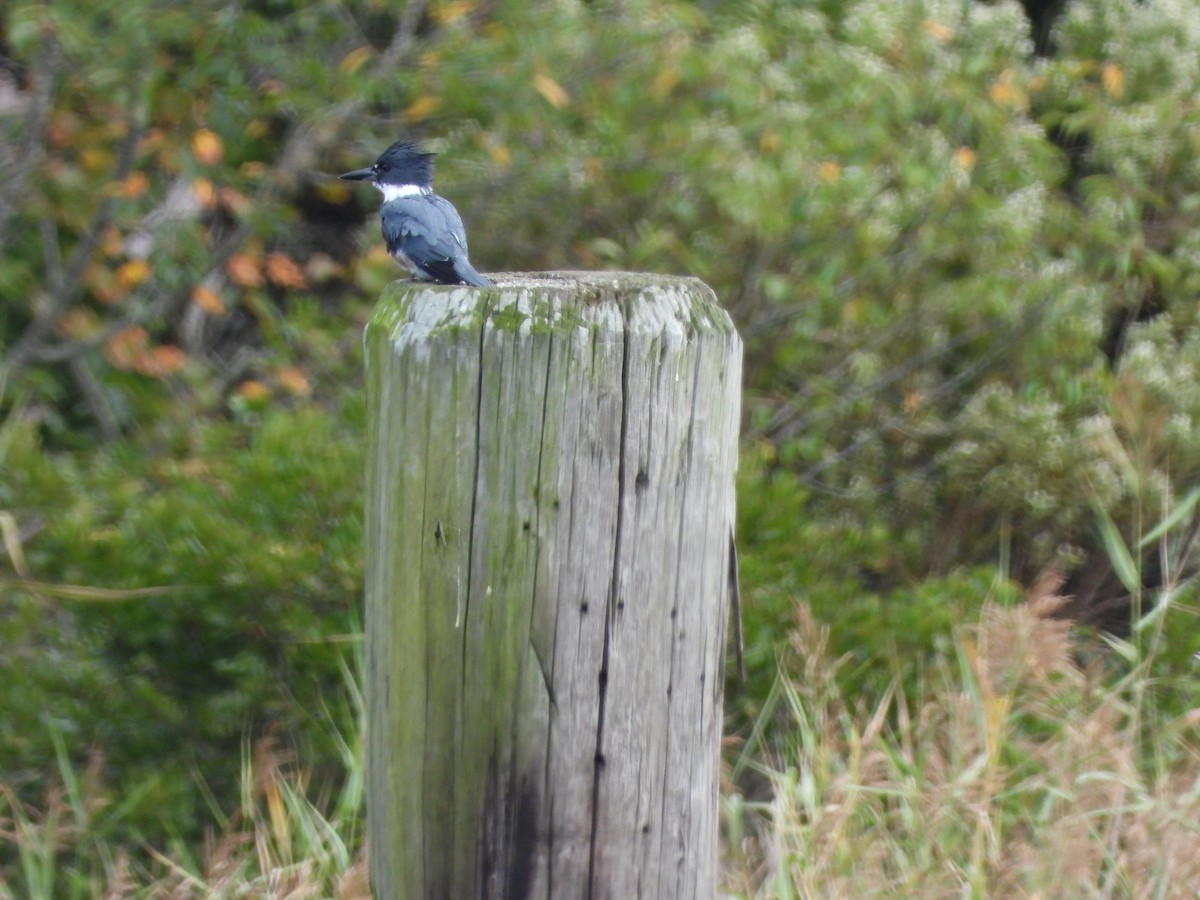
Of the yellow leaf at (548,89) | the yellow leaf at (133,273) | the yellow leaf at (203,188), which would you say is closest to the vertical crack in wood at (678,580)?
the yellow leaf at (548,89)

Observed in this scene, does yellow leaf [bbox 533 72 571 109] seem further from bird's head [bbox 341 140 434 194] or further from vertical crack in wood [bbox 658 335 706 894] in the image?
vertical crack in wood [bbox 658 335 706 894]

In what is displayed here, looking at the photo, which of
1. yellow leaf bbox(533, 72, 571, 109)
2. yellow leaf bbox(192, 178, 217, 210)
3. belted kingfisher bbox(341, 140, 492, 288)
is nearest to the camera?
belted kingfisher bbox(341, 140, 492, 288)

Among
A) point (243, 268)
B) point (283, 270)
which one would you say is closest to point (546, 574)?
point (243, 268)

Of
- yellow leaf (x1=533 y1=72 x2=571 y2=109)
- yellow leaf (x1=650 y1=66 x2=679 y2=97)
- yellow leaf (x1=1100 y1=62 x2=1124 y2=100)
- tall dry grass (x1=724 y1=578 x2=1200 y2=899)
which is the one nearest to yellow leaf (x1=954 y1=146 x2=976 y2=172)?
yellow leaf (x1=1100 y1=62 x2=1124 y2=100)

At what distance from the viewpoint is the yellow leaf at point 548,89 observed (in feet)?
16.1

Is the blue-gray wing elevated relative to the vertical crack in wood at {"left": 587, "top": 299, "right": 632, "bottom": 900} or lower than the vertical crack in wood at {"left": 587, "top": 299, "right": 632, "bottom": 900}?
elevated

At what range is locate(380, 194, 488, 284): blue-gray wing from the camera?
10.1 ft

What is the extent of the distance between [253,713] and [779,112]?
9.68ft

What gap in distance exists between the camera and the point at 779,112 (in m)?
5.45

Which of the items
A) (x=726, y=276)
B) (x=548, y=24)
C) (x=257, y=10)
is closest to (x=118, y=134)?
(x=257, y=10)

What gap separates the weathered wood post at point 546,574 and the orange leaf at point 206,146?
3.41m

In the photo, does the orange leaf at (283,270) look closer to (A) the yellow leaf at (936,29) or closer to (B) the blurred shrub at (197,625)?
(B) the blurred shrub at (197,625)

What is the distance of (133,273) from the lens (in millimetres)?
5516

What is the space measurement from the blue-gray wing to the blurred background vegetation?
0.96 metres
